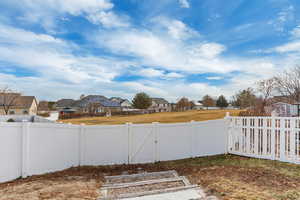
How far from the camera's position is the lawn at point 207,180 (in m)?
2.96

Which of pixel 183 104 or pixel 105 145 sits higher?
pixel 183 104

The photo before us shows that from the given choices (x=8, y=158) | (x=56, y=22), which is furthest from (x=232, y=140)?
(x=56, y=22)

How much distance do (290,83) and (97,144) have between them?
64.9 ft

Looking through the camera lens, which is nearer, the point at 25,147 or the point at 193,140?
the point at 25,147

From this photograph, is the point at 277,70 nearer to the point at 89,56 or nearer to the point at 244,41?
the point at 244,41

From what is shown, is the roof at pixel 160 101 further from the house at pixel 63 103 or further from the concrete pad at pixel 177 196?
the concrete pad at pixel 177 196

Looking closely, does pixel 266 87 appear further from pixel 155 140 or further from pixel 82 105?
pixel 82 105

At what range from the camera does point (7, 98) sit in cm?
3194

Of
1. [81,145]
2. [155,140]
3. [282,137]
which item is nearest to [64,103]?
[81,145]

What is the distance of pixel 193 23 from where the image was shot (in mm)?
8961

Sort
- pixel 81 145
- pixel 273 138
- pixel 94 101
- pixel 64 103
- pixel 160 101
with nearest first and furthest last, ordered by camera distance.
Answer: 1. pixel 81 145
2. pixel 273 138
3. pixel 94 101
4. pixel 64 103
5. pixel 160 101

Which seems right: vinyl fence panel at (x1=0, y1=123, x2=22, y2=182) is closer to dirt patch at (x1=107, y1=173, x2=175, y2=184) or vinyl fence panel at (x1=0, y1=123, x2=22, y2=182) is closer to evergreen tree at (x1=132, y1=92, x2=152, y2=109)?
dirt patch at (x1=107, y1=173, x2=175, y2=184)

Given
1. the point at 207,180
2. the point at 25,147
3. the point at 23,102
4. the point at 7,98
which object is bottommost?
the point at 207,180

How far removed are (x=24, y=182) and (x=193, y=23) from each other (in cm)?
879
